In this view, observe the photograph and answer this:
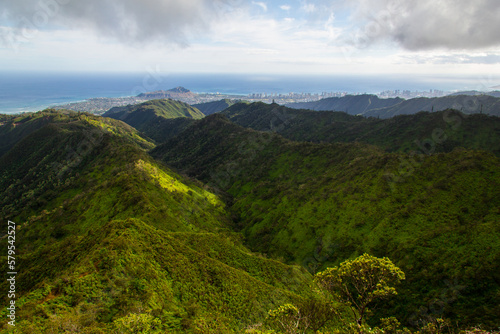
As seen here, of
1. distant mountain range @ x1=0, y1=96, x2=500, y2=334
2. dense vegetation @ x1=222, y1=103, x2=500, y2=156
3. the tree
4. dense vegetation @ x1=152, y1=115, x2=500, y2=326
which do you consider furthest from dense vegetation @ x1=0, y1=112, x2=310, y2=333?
dense vegetation @ x1=222, y1=103, x2=500, y2=156

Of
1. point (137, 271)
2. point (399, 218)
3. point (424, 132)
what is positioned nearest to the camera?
point (137, 271)

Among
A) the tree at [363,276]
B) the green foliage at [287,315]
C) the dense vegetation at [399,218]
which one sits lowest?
the dense vegetation at [399,218]

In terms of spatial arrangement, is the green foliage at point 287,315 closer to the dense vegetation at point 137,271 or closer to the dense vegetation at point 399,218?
the dense vegetation at point 137,271

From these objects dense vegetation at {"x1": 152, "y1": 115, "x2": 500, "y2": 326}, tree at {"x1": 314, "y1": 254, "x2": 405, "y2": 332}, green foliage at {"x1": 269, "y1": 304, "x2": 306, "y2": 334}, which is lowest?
dense vegetation at {"x1": 152, "y1": 115, "x2": 500, "y2": 326}

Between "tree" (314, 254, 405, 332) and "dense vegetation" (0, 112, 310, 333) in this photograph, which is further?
"tree" (314, 254, 405, 332)

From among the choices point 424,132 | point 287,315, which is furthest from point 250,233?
point 424,132

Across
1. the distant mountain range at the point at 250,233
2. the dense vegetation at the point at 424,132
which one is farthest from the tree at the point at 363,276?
the dense vegetation at the point at 424,132

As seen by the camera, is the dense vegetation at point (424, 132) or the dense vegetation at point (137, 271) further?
the dense vegetation at point (424, 132)

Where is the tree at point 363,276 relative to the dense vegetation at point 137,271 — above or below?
above

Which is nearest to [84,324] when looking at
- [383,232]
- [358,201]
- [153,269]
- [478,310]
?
[153,269]

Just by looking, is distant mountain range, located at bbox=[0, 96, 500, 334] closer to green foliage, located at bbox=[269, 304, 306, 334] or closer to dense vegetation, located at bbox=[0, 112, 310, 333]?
dense vegetation, located at bbox=[0, 112, 310, 333]

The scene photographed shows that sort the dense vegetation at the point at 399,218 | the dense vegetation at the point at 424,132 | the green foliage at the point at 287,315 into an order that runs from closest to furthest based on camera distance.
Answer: the green foliage at the point at 287,315 < the dense vegetation at the point at 399,218 < the dense vegetation at the point at 424,132

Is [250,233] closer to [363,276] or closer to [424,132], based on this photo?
[363,276]
